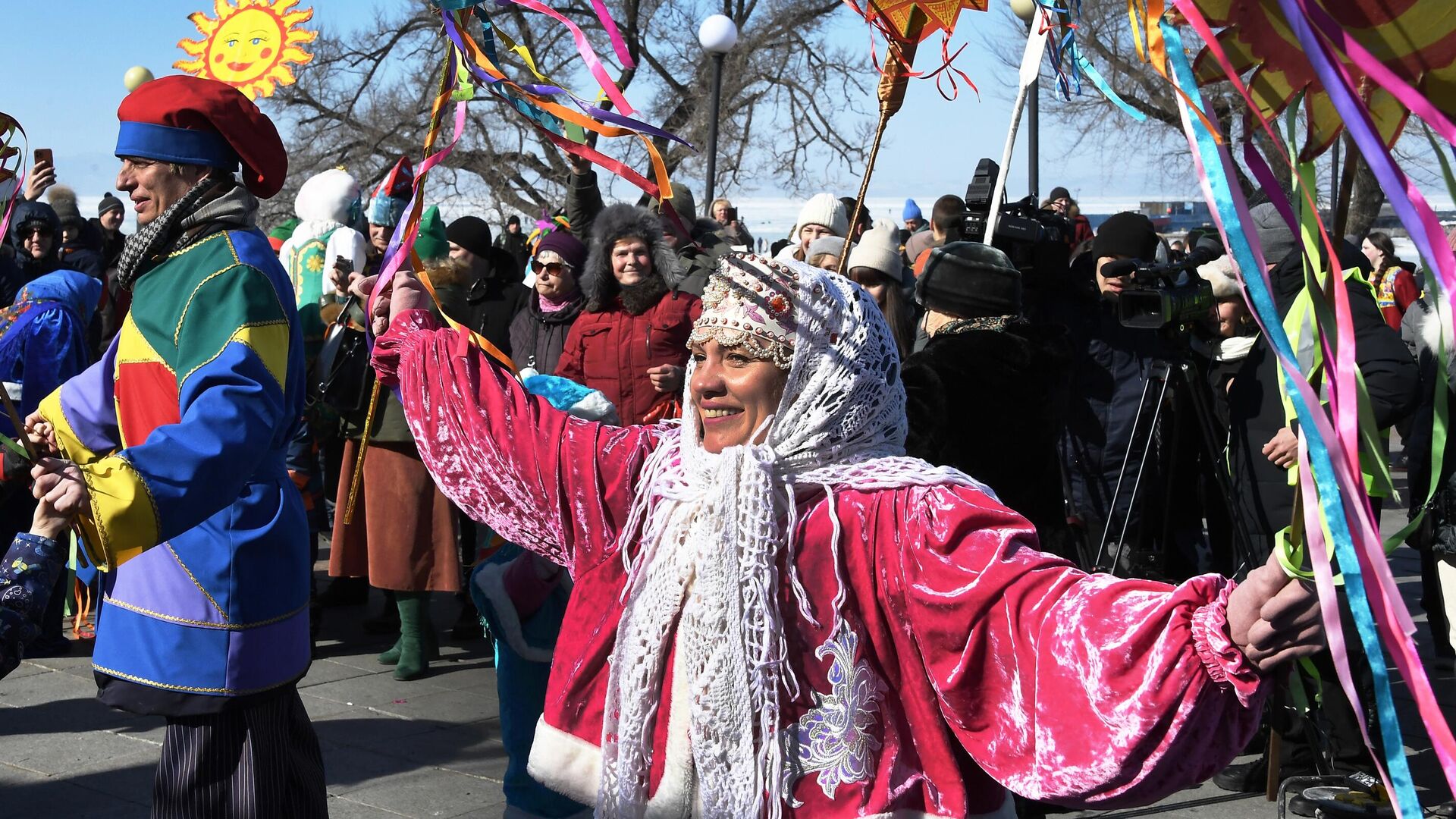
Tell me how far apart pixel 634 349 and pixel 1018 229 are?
161 cm

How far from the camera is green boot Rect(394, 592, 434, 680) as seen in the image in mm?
6051

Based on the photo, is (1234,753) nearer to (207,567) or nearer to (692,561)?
(692,561)

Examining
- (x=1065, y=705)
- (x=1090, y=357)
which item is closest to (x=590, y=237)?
(x=1090, y=357)

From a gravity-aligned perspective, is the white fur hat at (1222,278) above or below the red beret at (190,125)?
below

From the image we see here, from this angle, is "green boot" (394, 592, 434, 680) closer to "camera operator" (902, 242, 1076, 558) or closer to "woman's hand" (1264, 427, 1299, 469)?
"camera operator" (902, 242, 1076, 558)

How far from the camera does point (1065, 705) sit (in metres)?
2.01

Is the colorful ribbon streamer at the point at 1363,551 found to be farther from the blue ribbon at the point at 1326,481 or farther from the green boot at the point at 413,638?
the green boot at the point at 413,638

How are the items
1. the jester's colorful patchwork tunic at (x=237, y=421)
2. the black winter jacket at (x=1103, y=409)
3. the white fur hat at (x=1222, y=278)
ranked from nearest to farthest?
1. the jester's colorful patchwork tunic at (x=237, y=421)
2. the black winter jacket at (x=1103, y=409)
3. the white fur hat at (x=1222, y=278)

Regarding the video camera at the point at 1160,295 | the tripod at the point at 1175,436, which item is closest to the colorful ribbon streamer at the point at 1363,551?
the video camera at the point at 1160,295

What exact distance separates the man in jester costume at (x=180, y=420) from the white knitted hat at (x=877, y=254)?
233 cm

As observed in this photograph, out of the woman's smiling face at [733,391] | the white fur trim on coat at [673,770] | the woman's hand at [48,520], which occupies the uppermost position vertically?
the woman's smiling face at [733,391]

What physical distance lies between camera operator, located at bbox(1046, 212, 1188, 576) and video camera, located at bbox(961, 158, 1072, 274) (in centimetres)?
16

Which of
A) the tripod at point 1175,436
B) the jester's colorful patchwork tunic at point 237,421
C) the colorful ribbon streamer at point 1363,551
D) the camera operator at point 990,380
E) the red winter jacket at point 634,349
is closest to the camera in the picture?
the colorful ribbon streamer at point 1363,551

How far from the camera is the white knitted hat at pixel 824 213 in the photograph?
22.4 ft
